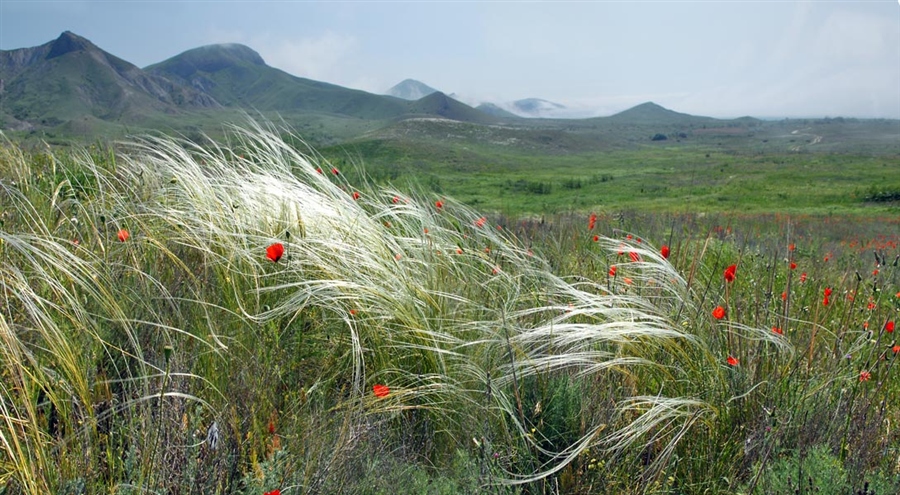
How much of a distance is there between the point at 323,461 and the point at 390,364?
0.59m

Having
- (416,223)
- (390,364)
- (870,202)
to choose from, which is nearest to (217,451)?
(390,364)

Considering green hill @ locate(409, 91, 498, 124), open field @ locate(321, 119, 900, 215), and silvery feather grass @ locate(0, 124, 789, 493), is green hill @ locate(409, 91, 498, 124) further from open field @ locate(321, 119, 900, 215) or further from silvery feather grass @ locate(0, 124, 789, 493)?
silvery feather grass @ locate(0, 124, 789, 493)

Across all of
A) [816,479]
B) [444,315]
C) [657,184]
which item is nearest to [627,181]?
[657,184]

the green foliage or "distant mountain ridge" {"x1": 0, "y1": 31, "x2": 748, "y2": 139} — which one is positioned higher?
"distant mountain ridge" {"x1": 0, "y1": 31, "x2": 748, "y2": 139}

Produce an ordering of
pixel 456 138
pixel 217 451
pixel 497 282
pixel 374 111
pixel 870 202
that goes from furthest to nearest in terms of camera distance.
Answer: pixel 374 111 < pixel 456 138 < pixel 870 202 < pixel 497 282 < pixel 217 451

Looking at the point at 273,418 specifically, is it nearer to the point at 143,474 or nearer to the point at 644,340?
the point at 143,474

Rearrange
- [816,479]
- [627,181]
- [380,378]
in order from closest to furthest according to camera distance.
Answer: [816,479], [380,378], [627,181]

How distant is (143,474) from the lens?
1.17 metres

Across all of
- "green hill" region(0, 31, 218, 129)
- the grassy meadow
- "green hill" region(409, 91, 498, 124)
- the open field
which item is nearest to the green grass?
the open field

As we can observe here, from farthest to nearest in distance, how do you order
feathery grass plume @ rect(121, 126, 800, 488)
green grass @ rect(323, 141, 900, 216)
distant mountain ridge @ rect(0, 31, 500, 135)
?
distant mountain ridge @ rect(0, 31, 500, 135)
green grass @ rect(323, 141, 900, 216)
feathery grass plume @ rect(121, 126, 800, 488)

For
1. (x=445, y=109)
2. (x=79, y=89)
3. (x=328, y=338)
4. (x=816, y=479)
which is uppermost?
(x=79, y=89)

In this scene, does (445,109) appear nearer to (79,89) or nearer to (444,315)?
(79,89)

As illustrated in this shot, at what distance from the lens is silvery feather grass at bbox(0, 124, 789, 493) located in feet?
4.80

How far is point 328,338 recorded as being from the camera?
2121 mm
